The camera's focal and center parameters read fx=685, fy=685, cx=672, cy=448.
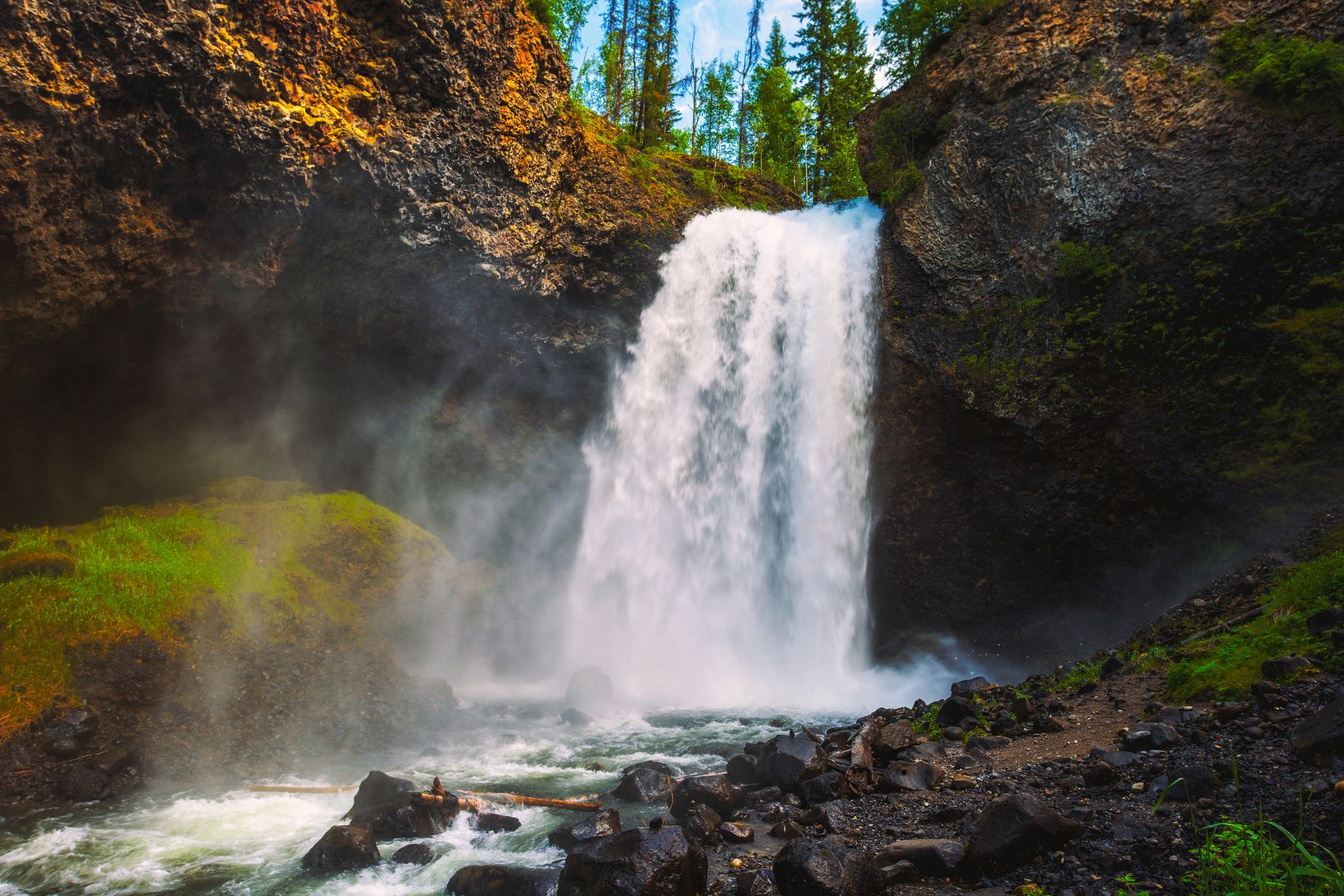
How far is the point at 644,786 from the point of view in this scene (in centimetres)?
705

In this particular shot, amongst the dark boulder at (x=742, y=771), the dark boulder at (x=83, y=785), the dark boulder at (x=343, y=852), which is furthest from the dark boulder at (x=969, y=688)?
the dark boulder at (x=83, y=785)

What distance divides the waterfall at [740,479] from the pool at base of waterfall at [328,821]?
359 centimetres

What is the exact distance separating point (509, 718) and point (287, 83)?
11.0 meters

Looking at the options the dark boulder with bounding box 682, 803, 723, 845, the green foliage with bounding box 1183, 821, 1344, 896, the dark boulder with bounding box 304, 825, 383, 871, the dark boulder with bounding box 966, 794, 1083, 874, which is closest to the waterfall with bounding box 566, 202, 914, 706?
the dark boulder with bounding box 682, 803, 723, 845

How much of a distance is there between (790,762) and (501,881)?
2.85 metres

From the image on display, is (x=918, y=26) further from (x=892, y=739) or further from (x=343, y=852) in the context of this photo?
(x=343, y=852)

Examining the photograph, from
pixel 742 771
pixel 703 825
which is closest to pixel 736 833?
pixel 703 825

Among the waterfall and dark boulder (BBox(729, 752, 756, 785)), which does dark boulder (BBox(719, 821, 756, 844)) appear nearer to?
dark boulder (BBox(729, 752, 756, 785))

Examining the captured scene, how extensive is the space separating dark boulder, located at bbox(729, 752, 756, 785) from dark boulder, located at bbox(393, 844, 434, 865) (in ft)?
9.25

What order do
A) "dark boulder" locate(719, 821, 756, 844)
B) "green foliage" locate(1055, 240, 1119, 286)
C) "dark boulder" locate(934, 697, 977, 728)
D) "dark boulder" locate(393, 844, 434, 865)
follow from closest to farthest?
1. "dark boulder" locate(719, 821, 756, 844)
2. "dark boulder" locate(393, 844, 434, 865)
3. "dark boulder" locate(934, 697, 977, 728)
4. "green foliage" locate(1055, 240, 1119, 286)

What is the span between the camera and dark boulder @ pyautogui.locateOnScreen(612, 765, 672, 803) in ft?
22.9

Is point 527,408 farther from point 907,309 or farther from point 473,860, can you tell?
point 473,860

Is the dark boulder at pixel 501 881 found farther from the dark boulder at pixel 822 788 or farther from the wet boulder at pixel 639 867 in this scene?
the dark boulder at pixel 822 788

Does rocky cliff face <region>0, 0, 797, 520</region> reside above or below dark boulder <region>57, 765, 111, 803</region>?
above
